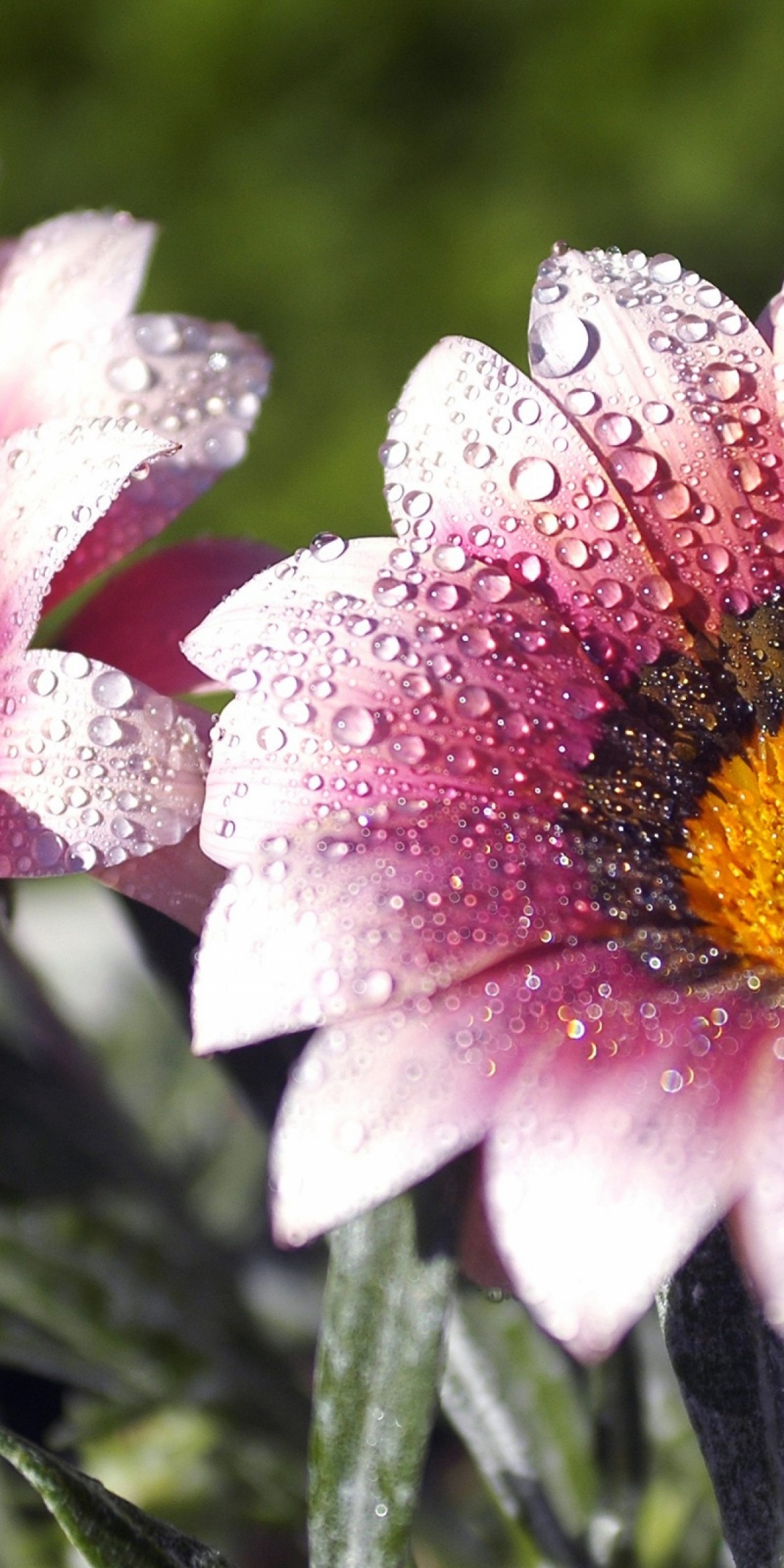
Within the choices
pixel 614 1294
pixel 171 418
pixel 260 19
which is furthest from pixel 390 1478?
pixel 260 19

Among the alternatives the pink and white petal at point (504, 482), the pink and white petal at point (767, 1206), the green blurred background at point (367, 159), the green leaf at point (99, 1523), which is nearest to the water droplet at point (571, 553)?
the pink and white petal at point (504, 482)

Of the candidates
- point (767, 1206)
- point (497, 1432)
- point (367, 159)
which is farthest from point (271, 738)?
point (367, 159)

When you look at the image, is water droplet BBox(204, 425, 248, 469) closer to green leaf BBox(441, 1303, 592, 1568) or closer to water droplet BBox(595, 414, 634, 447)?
water droplet BBox(595, 414, 634, 447)

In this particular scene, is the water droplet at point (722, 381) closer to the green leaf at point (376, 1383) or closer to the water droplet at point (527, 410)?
the water droplet at point (527, 410)

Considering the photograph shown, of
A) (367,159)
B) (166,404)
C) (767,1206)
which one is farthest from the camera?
(367,159)

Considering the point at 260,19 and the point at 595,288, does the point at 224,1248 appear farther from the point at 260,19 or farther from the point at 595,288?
the point at 260,19

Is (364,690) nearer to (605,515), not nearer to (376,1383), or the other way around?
(605,515)

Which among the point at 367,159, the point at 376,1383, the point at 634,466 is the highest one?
the point at 634,466

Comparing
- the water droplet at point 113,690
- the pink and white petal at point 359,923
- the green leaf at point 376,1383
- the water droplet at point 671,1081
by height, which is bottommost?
the green leaf at point 376,1383
